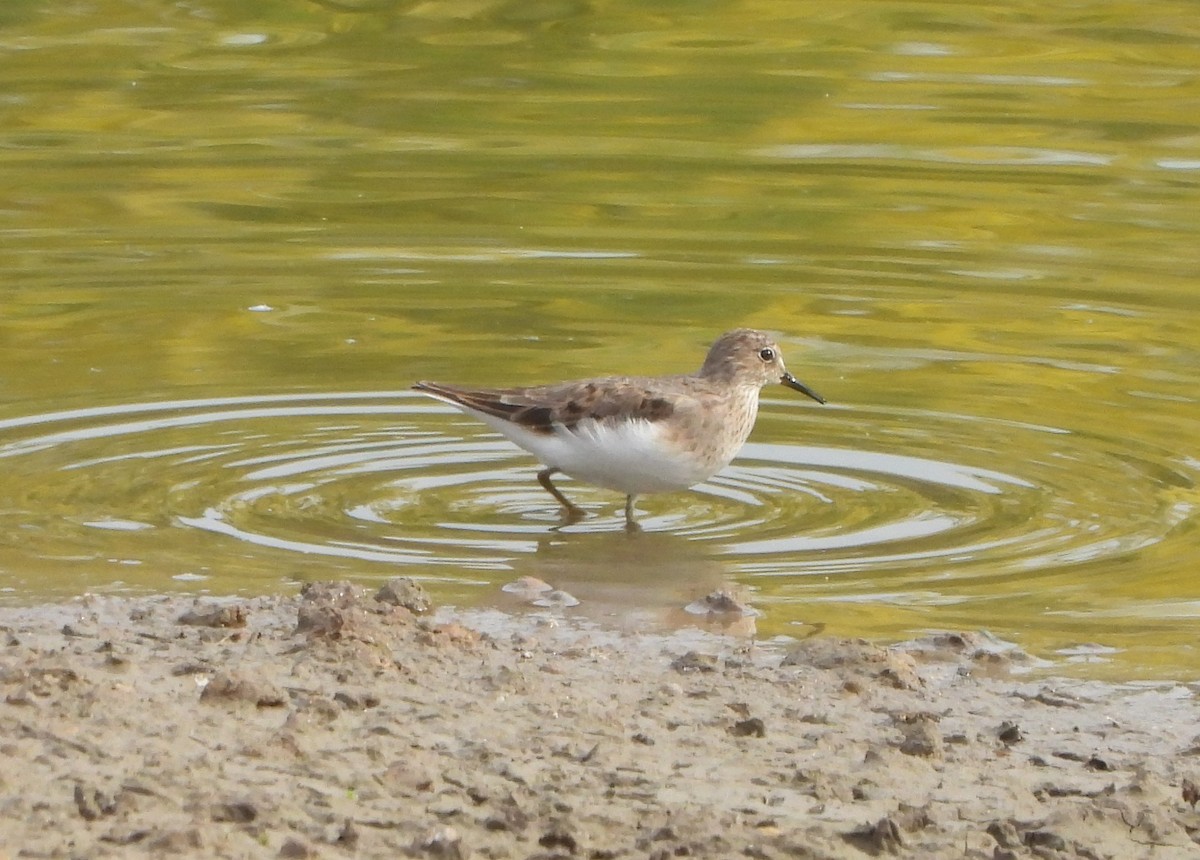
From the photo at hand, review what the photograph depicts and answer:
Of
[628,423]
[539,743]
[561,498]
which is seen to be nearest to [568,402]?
[628,423]

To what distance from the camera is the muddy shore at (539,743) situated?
16.1ft

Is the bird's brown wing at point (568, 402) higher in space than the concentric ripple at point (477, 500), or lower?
higher

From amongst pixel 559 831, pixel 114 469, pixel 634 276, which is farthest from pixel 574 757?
pixel 634 276

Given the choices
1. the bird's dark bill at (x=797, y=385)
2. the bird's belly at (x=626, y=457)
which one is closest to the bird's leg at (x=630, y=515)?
the bird's belly at (x=626, y=457)

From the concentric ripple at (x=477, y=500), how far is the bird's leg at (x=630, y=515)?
0.06 m

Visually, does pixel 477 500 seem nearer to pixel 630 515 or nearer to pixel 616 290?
pixel 630 515

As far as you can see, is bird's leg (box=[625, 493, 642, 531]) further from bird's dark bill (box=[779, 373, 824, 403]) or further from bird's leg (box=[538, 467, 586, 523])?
bird's dark bill (box=[779, 373, 824, 403])

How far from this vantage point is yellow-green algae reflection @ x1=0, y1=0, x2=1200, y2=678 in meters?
8.30

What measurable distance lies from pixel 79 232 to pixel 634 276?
3.59 m

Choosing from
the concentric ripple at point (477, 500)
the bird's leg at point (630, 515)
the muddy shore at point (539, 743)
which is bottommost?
the bird's leg at point (630, 515)

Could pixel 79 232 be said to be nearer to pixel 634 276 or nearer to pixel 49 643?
pixel 634 276

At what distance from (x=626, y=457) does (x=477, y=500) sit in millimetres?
722

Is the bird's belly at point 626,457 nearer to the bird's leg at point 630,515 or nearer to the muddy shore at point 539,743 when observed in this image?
the bird's leg at point 630,515

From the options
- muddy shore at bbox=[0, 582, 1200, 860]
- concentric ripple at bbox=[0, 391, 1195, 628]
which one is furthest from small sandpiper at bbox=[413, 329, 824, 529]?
muddy shore at bbox=[0, 582, 1200, 860]
